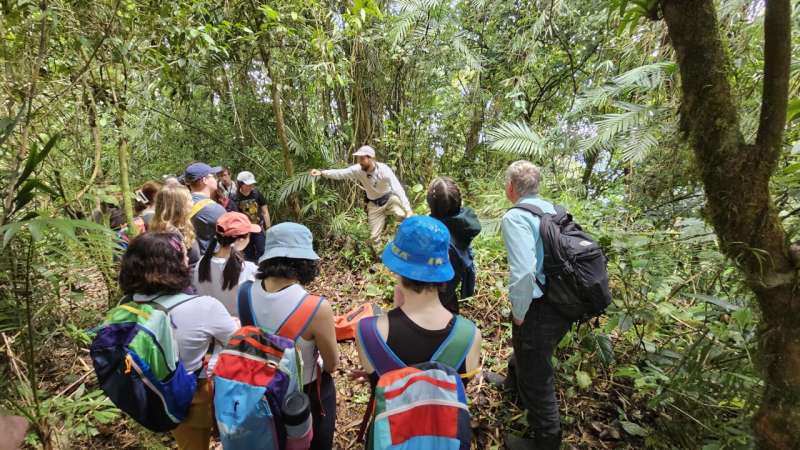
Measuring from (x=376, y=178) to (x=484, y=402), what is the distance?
3144 millimetres

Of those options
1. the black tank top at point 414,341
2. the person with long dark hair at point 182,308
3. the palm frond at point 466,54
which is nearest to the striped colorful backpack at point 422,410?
the black tank top at point 414,341

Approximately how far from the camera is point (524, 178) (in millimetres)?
2303

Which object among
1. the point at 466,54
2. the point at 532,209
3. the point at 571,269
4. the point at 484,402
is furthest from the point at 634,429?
the point at 466,54

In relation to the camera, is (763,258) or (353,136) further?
(353,136)

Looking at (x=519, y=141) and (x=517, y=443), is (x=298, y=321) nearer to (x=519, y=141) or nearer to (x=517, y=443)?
(x=517, y=443)

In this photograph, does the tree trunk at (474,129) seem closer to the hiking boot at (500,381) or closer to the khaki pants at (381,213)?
the khaki pants at (381,213)

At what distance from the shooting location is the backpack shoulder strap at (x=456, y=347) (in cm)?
144

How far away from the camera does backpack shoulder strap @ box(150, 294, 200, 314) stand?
5.56 feet

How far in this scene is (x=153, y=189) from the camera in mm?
3854

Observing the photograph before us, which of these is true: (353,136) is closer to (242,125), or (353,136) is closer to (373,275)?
(242,125)

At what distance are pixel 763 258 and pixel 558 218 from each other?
101 cm

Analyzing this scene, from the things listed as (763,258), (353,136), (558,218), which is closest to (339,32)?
(353,136)

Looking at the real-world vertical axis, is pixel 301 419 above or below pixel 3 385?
above

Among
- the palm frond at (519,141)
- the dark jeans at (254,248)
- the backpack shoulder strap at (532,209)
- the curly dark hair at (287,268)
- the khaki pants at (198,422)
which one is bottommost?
the khaki pants at (198,422)
